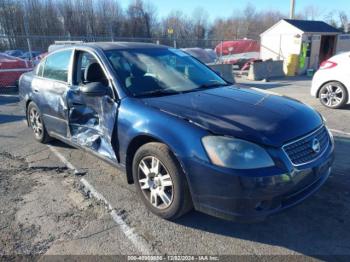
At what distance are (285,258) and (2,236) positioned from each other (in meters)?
2.63

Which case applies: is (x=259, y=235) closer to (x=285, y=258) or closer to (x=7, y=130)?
(x=285, y=258)

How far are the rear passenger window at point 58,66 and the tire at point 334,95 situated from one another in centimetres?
633

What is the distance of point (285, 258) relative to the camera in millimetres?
2635

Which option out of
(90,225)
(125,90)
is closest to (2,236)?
(90,225)

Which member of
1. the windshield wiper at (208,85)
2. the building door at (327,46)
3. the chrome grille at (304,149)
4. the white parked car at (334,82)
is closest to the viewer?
the chrome grille at (304,149)

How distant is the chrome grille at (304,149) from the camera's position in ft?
8.73

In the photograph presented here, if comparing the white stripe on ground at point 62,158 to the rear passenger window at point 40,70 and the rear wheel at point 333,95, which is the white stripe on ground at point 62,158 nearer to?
the rear passenger window at point 40,70

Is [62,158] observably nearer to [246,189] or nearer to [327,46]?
[246,189]

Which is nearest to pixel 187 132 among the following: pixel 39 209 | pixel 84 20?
pixel 39 209

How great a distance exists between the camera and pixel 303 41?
16.6m

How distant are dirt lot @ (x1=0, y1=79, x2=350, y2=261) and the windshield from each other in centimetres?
129

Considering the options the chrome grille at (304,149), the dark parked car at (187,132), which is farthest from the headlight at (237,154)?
the chrome grille at (304,149)

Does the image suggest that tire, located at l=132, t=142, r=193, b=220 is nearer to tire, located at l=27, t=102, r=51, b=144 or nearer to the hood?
the hood

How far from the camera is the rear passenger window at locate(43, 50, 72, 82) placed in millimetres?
4441
